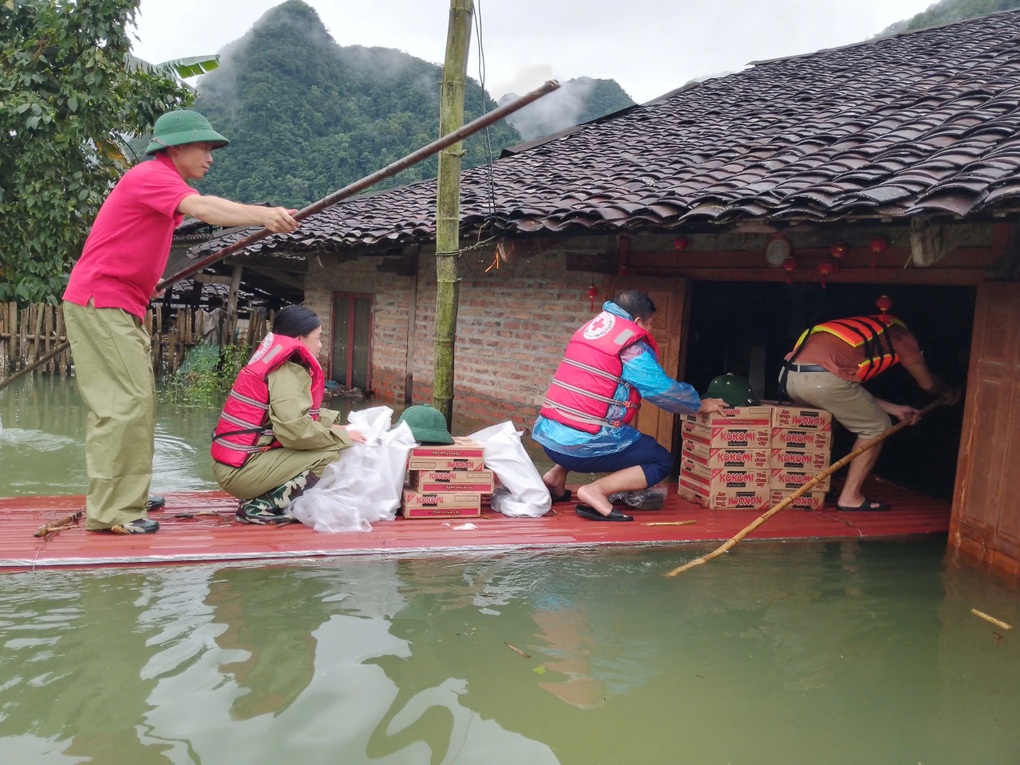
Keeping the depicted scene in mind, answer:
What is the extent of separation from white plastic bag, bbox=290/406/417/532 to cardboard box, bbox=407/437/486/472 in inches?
2.7

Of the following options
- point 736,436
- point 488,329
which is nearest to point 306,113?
point 488,329

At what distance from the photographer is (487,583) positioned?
438 cm

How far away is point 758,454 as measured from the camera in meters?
5.83

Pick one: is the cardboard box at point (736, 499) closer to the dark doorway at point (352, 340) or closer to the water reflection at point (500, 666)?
the water reflection at point (500, 666)

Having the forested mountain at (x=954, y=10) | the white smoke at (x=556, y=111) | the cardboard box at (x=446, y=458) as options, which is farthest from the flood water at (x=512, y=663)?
the white smoke at (x=556, y=111)

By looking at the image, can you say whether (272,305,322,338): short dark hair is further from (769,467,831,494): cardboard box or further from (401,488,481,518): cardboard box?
(769,467,831,494): cardboard box

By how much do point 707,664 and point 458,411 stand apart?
253 inches

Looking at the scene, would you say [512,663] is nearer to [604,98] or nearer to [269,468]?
[269,468]

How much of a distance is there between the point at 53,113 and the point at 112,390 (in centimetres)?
544

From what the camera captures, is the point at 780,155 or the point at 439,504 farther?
the point at 780,155

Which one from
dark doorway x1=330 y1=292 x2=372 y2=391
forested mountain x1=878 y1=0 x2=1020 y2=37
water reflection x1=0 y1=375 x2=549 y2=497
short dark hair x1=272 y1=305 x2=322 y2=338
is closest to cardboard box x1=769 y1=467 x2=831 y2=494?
water reflection x1=0 y1=375 x2=549 y2=497

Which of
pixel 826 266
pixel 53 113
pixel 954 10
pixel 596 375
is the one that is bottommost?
pixel 596 375

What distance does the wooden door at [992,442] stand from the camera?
4.89 meters

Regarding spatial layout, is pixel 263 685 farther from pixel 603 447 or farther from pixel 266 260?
pixel 266 260
